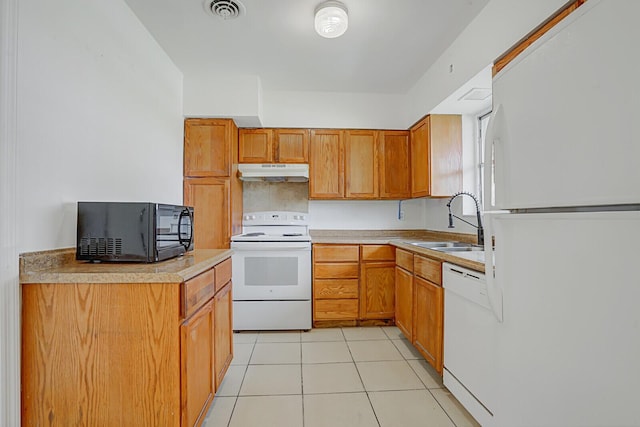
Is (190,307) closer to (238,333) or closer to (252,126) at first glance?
(238,333)

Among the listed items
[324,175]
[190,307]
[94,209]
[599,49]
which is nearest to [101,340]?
[190,307]

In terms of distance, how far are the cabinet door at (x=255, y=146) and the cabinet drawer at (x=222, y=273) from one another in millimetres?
1482

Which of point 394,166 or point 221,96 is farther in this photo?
point 394,166

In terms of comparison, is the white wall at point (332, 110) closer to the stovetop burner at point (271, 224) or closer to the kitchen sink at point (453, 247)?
the stovetop burner at point (271, 224)

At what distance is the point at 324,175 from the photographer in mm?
3207

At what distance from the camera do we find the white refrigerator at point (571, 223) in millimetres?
612

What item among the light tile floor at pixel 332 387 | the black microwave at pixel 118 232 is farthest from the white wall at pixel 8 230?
the light tile floor at pixel 332 387

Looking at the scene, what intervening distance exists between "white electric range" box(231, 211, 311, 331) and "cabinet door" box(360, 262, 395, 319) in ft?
1.82

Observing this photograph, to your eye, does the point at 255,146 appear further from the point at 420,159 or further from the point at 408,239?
the point at 408,239

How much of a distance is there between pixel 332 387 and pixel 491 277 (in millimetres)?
1373

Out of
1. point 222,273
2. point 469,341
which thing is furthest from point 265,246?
point 469,341

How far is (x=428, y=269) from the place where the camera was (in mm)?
2107

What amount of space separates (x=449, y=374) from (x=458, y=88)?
6.60 ft

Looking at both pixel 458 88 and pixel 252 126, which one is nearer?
pixel 458 88
